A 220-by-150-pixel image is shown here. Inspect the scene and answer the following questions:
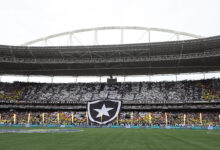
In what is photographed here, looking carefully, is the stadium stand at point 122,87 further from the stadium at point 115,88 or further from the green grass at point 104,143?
the green grass at point 104,143

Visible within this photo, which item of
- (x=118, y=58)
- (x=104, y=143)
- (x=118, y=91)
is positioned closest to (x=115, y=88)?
(x=118, y=91)

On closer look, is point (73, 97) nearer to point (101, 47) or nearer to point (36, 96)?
point (36, 96)

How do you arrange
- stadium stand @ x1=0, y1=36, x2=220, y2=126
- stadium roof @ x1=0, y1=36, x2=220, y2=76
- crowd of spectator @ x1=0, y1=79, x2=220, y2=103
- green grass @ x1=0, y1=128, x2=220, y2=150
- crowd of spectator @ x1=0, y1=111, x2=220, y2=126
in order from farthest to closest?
crowd of spectator @ x1=0, y1=79, x2=220, y2=103 < stadium stand @ x1=0, y1=36, x2=220, y2=126 < crowd of spectator @ x1=0, y1=111, x2=220, y2=126 < stadium roof @ x1=0, y1=36, x2=220, y2=76 < green grass @ x1=0, y1=128, x2=220, y2=150

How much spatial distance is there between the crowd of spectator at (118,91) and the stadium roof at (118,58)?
4061 mm

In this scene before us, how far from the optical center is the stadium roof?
46.8 metres

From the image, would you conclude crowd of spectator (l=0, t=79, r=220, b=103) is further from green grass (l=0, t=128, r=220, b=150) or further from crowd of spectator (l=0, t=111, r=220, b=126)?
green grass (l=0, t=128, r=220, b=150)

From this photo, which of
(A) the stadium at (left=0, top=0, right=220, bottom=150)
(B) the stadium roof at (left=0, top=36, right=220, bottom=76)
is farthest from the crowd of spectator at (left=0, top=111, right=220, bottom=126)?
(B) the stadium roof at (left=0, top=36, right=220, bottom=76)

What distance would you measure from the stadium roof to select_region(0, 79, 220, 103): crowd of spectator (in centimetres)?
406

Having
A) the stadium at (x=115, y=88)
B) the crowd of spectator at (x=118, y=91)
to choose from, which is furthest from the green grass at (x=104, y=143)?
the crowd of spectator at (x=118, y=91)

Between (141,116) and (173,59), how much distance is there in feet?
50.3

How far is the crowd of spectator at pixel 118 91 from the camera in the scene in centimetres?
5400

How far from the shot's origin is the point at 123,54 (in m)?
52.0

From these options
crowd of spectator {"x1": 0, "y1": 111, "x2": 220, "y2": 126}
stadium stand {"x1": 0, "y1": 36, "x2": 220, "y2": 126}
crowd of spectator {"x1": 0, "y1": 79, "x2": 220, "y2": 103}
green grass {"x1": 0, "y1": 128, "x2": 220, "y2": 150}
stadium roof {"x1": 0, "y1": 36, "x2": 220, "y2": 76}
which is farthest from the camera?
crowd of spectator {"x1": 0, "y1": 79, "x2": 220, "y2": 103}

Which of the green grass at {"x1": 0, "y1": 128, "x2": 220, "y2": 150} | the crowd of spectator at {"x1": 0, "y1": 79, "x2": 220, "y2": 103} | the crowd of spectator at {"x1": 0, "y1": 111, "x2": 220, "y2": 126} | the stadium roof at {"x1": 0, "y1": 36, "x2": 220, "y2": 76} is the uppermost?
the stadium roof at {"x1": 0, "y1": 36, "x2": 220, "y2": 76}
